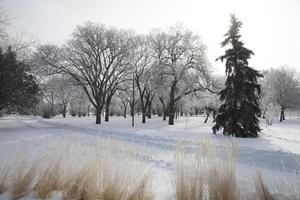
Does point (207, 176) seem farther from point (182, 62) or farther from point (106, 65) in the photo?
point (106, 65)

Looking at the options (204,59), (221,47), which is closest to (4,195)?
(221,47)

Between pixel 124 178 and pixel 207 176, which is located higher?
pixel 207 176

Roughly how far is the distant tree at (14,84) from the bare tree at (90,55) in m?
5.11

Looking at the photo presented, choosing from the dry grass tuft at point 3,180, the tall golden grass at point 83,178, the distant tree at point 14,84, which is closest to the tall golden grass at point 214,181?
the tall golden grass at point 83,178

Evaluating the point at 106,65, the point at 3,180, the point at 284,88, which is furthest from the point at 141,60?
the point at 284,88

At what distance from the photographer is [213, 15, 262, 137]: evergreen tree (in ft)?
53.9

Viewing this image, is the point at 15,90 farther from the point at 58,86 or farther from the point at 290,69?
the point at 290,69

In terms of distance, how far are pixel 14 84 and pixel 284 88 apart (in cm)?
5255

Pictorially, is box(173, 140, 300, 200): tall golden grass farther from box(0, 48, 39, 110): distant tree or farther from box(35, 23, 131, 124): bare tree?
box(35, 23, 131, 124): bare tree

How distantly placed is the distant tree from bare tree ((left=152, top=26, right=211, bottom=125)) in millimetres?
13982

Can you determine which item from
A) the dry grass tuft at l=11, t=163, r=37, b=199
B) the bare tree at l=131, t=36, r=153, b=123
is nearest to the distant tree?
the bare tree at l=131, t=36, r=153, b=123

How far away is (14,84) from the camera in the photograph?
66.1 ft

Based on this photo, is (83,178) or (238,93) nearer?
(83,178)

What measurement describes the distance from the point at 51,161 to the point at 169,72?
78.6ft
